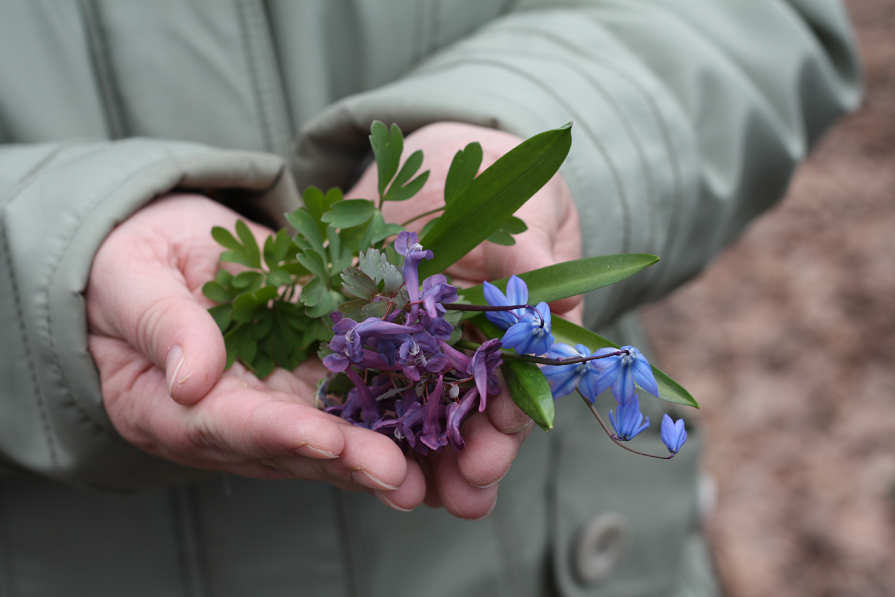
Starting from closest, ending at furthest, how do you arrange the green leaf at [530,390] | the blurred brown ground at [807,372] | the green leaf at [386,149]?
the green leaf at [530,390], the green leaf at [386,149], the blurred brown ground at [807,372]

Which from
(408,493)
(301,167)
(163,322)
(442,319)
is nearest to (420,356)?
(442,319)

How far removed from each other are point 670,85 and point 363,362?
0.81 meters

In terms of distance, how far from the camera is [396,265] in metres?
0.61

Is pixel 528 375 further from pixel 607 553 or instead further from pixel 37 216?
pixel 607 553

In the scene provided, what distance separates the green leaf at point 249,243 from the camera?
693 millimetres

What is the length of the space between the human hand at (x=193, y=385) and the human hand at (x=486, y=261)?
45 millimetres

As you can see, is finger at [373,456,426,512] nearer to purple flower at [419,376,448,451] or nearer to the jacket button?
purple flower at [419,376,448,451]

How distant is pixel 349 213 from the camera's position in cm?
62

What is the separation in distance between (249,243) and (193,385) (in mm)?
186

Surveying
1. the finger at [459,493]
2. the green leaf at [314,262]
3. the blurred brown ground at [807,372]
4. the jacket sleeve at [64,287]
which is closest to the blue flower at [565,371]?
the finger at [459,493]

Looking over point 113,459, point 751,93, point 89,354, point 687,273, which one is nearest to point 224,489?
point 113,459

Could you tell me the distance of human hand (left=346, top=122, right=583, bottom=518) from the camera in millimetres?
589

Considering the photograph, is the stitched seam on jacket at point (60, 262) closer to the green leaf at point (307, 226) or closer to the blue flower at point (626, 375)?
the green leaf at point (307, 226)

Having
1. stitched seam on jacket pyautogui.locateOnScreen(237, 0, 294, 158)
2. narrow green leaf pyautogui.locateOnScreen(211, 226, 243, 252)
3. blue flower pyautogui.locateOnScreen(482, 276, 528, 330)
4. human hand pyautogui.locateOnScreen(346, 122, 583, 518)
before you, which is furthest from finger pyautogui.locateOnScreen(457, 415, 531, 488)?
stitched seam on jacket pyautogui.locateOnScreen(237, 0, 294, 158)
